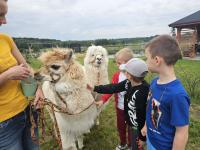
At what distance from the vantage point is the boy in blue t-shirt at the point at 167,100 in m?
1.76

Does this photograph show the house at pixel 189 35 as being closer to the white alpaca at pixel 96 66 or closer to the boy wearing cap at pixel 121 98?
the white alpaca at pixel 96 66

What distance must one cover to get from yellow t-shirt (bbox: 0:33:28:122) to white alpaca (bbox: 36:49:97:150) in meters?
0.66

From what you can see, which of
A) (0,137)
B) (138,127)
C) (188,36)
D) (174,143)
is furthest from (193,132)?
(188,36)

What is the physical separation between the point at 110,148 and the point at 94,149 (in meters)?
0.24

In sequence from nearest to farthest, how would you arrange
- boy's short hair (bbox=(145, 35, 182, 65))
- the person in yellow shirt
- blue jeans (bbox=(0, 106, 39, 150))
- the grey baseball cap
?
1. boy's short hair (bbox=(145, 35, 182, 65))
2. the person in yellow shirt
3. blue jeans (bbox=(0, 106, 39, 150))
4. the grey baseball cap

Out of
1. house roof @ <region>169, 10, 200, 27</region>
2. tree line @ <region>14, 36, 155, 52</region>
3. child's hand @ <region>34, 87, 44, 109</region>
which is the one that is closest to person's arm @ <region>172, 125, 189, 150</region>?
child's hand @ <region>34, 87, 44, 109</region>

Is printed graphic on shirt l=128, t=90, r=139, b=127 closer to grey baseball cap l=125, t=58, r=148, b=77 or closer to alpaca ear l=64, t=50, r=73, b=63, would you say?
grey baseball cap l=125, t=58, r=148, b=77

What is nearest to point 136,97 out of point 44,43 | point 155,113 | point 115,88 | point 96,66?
point 115,88

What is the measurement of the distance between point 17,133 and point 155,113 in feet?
3.76

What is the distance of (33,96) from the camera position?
90.3 inches

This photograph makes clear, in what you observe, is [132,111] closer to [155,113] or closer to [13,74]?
[155,113]

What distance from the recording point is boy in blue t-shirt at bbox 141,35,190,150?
176 cm

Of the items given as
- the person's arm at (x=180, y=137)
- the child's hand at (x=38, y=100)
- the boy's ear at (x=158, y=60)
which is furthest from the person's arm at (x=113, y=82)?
the person's arm at (x=180, y=137)

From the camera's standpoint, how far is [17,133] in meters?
2.20
